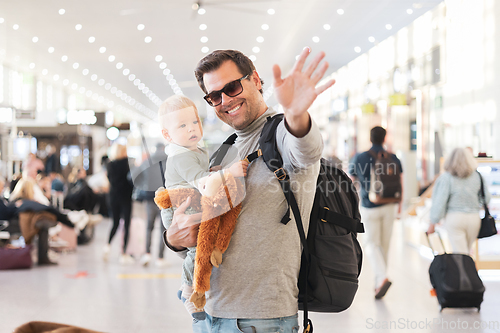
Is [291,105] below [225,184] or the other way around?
the other way around

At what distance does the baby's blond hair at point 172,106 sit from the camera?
1411 millimetres

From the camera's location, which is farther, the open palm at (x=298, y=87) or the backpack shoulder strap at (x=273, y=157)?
the backpack shoulder strap at (x=273, y=157)

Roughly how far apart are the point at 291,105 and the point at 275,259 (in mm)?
492

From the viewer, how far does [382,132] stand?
4883 millimetres

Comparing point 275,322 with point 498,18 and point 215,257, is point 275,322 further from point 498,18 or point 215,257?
point 498,18

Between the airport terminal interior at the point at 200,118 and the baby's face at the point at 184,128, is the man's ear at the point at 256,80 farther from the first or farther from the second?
the baby's face at the point at 184,128

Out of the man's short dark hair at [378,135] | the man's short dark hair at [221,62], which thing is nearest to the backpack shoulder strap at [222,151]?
the man's short dark hair at [221,62]

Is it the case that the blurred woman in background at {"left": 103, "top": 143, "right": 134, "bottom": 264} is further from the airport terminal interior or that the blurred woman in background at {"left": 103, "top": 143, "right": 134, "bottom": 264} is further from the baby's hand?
the baby's hand

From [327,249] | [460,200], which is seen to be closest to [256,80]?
[327,249]

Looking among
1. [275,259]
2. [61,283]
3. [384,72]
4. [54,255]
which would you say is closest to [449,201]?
[275,259]

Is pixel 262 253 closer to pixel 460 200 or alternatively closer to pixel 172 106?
pixel 172 106

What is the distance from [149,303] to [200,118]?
3561mm

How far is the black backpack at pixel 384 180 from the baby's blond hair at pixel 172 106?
3.51 m

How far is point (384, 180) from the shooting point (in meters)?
4.72
